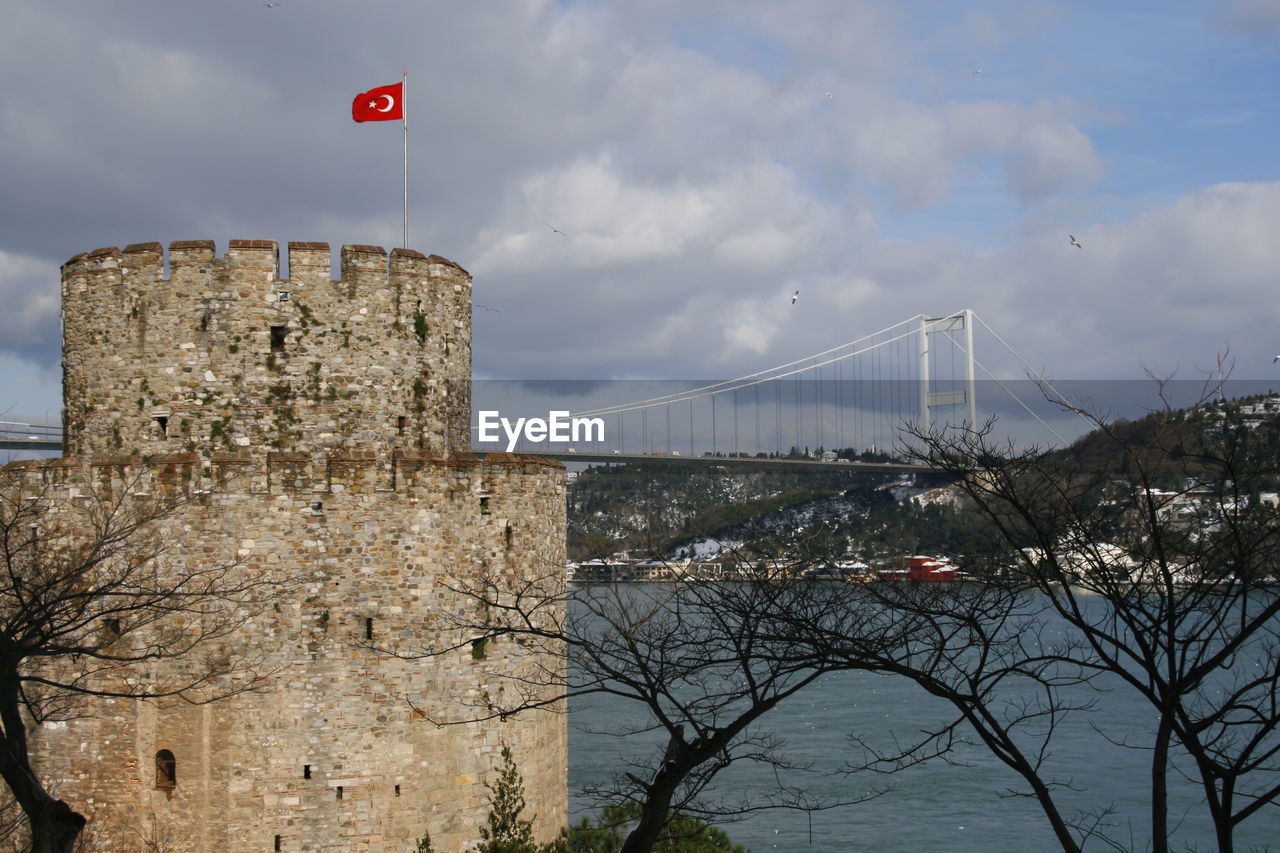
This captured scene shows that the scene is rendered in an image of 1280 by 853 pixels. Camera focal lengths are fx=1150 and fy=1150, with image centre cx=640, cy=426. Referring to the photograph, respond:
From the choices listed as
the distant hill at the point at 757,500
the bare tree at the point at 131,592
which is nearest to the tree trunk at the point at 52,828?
the bare tree at the point at 131,592

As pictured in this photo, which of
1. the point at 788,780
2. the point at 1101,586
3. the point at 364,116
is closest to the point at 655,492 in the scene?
the point at 788,780

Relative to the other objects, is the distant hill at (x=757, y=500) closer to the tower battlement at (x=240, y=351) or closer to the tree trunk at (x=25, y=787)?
the tower battlement at (x=240, y=351)

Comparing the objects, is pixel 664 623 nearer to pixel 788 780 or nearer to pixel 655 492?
pixel 788 780

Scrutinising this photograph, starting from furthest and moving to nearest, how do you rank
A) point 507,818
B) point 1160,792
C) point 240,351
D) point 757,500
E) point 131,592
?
point 757,500
point 507,818
point 240,351
point 131,592
point 1160,792

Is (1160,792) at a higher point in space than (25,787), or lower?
higher

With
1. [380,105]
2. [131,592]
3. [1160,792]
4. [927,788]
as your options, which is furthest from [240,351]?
[927,788]

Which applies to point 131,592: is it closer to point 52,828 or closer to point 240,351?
point 240,351

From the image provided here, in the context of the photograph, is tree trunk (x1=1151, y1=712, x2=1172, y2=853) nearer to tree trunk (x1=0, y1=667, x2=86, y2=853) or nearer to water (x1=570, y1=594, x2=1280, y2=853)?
tree trunk (x1=0, y1=667, x2=86, y2=853)
